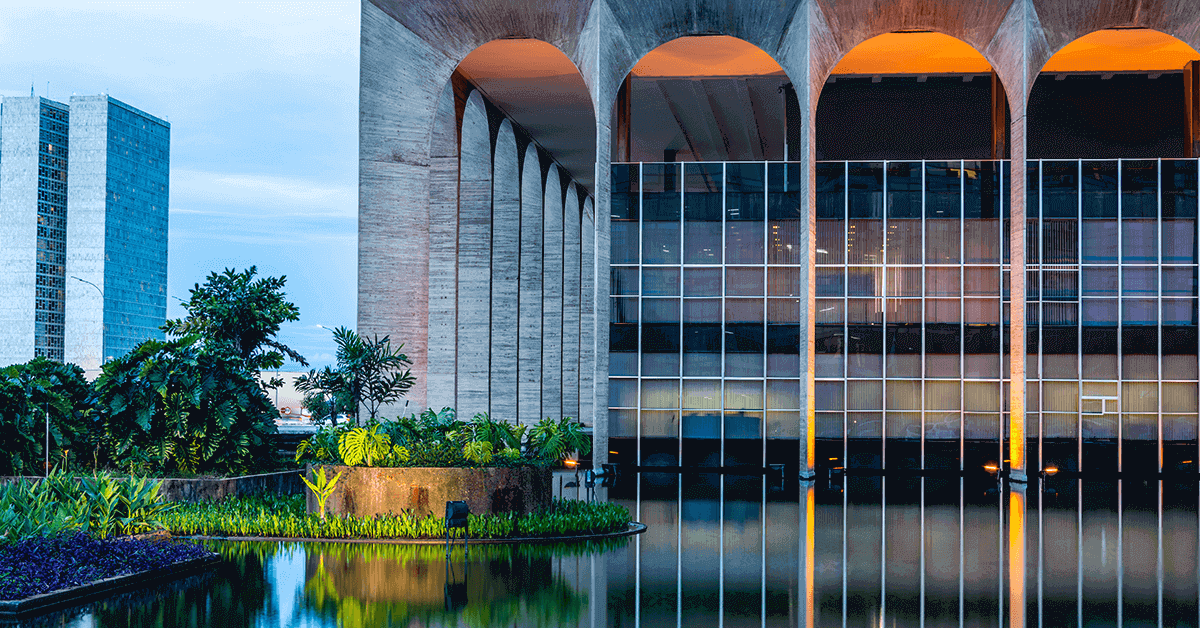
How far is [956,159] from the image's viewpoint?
94.7 ft

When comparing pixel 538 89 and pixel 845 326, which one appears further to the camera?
pixel 538 89

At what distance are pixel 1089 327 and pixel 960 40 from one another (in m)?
8.21

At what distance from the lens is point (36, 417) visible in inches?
713

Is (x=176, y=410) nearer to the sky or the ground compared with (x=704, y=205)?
nearer to the ground

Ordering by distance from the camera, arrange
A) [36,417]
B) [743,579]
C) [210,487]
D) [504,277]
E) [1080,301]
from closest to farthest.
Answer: [743,579] → [210,487] → [36,417] → [1080,301] → [504,277]

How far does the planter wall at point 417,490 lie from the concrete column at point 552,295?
27804 millimetres

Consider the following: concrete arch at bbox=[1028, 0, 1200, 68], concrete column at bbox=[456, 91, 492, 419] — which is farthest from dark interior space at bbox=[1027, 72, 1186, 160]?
concrete column at bbox=[456, 91, 492, 419]

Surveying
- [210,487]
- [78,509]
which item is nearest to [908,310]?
[210,487]

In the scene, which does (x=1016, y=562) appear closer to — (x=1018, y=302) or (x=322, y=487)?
(x=322, y=487)

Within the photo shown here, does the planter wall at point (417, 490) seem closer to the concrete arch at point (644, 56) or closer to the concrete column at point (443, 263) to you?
the concrete arch at point (644, 56)

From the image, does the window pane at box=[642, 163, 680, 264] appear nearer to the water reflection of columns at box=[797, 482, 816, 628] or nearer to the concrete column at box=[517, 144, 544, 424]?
the water reflection of columns at box=[797, 482, 816, 628]

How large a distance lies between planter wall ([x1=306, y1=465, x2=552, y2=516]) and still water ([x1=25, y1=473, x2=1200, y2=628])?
2.84 ft

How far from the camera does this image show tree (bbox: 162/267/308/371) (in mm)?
23891

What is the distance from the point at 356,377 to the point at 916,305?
14485 millimetres
